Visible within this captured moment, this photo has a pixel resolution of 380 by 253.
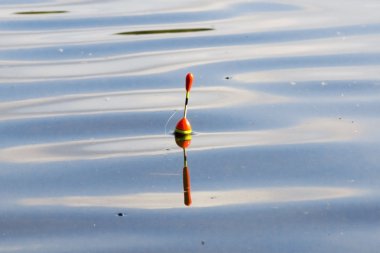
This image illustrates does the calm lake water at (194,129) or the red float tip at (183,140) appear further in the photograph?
the red float tip at (183,140)

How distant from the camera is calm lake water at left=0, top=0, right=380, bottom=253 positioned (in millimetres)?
4617

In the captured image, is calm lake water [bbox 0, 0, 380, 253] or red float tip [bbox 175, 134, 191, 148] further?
red float tip [bbox 175, 134, 191, 148]

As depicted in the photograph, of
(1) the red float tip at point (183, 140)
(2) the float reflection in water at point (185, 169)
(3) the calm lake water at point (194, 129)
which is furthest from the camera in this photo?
(1) the red float tip at point (183, 140)

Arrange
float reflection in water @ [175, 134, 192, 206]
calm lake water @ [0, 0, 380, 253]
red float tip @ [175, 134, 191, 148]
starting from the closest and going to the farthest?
calm lake water @ [0, 0, 380, 253] → float reflection in water @ [175, 134, 192, 206] → red float tip @ [175, 134, 191, 148]

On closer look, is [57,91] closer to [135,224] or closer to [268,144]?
[268,144]

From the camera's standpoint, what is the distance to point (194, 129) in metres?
6.13

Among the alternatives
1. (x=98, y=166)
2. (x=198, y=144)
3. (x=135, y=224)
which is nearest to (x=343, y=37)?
(x=198, y=144)

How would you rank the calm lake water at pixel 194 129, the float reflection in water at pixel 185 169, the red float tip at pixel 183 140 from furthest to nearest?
the red float tip at pixel 183 140, the float reflection in water at pixel 185 169, the calm lake water at pixel 194 129

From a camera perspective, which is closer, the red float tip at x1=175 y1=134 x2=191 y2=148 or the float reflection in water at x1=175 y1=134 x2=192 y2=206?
the float reflection in water at x1=175 y1=134 x2=192 y2=206

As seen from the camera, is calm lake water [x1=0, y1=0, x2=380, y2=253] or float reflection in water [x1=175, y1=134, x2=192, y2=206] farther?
float reflection in water [x1=175, y1=134, x2=192, y2=206]

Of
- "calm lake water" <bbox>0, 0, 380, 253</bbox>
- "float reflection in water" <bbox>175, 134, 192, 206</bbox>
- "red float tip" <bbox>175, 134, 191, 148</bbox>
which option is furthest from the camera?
"red float tip" <bbox>175, 134, 191, 148</bbox>

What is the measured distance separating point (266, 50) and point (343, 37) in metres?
0.69

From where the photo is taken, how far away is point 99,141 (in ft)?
19.4

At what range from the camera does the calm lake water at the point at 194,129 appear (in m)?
4.62
